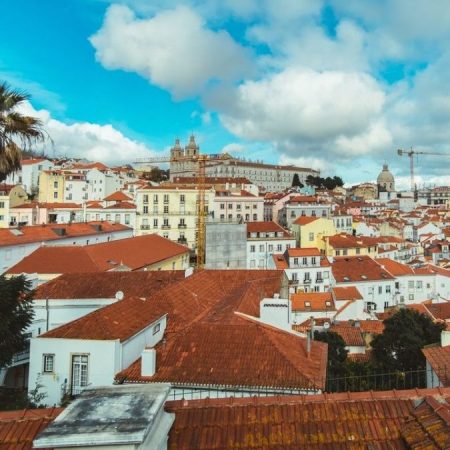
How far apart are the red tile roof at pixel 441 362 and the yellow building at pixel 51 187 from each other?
70.0 meters

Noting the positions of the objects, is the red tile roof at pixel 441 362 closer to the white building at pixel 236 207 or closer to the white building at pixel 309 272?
the white building at pixel 309 272

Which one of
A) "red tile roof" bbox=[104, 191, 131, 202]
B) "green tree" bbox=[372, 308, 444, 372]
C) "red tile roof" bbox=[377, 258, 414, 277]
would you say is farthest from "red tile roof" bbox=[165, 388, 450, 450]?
"red tile roof" bbox=[104, 191, 131, 202]

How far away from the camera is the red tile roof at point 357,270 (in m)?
44.2

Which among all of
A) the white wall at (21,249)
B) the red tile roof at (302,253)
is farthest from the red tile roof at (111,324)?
the red tile roof at (302,253)

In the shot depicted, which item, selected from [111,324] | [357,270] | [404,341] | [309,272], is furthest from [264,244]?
[111,324]

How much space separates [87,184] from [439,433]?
2996 inches

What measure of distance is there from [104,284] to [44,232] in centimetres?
2157

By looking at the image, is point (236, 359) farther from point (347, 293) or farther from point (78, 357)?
point (347, 293)

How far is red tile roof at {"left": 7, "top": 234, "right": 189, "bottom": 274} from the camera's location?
92.2 ft

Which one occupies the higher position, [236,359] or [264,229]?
[264,229]

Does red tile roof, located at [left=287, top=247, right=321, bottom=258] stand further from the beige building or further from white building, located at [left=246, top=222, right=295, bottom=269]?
the beige building

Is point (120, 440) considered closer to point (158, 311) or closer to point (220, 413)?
point (220, 413)

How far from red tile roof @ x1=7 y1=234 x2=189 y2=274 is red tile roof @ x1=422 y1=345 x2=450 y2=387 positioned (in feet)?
72.5

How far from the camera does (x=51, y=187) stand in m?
72.6
